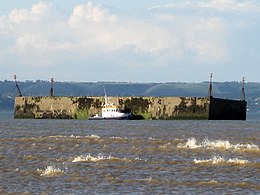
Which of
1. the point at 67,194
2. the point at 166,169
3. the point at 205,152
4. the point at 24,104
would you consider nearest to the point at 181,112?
the point at 24,104

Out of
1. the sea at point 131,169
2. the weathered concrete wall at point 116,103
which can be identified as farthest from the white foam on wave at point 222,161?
the weathered concrete wall at point 116,103

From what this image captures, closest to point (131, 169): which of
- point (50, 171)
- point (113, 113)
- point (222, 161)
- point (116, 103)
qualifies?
point (50, 171)

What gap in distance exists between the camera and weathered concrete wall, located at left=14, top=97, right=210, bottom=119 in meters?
96.2

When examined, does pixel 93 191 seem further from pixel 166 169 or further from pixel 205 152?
pixel 205 152

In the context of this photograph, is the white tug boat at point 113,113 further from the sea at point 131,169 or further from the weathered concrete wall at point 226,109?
the sea at point 131,169

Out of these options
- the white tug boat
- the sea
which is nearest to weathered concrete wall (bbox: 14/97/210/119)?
the white tug boat

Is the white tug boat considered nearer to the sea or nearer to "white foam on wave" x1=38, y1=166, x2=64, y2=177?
the sea

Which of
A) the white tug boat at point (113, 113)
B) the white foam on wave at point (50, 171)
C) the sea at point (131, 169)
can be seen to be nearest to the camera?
the sea at point (131, 169)

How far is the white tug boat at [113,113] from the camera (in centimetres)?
9912

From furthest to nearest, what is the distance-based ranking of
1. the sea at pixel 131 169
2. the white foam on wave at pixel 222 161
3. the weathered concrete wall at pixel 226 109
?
the weathered concrete wall at pixel 226 109
the white foam on wave at pixel 222 161
the sea at pixel 131 169

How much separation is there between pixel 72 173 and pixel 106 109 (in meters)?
74.0

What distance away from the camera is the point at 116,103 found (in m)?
103

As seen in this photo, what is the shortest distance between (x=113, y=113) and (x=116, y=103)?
3571mm

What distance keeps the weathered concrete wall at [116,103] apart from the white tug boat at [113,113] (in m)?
1.36
